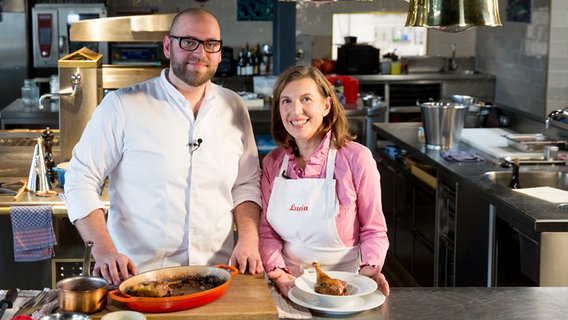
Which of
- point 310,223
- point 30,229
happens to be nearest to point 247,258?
point 310,223

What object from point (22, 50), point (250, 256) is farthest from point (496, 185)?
point (22, 50)

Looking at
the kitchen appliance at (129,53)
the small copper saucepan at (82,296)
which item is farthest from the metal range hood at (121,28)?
the kitchen appliance at (129,53)

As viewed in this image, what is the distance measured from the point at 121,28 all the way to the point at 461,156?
230 cm

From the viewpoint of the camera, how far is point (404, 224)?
6.71 metres

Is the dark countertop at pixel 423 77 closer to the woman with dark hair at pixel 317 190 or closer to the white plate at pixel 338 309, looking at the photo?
the woman with dark hair at pixel 317 190

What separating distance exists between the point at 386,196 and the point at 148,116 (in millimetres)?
4115

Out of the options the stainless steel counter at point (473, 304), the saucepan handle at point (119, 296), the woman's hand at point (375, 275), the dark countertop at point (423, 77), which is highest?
the dark countertop at point (423, 77)

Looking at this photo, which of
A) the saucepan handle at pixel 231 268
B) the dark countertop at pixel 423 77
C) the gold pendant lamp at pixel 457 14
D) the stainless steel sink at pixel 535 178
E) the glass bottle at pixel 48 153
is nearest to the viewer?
the gold pendant lamp at pixel 457 14

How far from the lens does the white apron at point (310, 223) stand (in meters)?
3.31

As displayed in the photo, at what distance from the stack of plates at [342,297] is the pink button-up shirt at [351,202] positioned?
21cm

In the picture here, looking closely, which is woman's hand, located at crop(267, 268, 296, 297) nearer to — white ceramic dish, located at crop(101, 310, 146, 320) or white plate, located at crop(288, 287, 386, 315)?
white plate, located at crop(288, 287, 386, 315)

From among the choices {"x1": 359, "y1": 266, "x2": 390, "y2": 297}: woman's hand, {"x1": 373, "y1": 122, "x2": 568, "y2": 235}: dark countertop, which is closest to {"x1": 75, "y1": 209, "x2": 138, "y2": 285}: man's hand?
{"x1": 359, "y1": 266, "x2": 390, "y2": 297}: woman's hand

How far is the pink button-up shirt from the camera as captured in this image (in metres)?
3.26

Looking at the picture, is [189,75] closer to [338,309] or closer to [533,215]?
[338,309]
